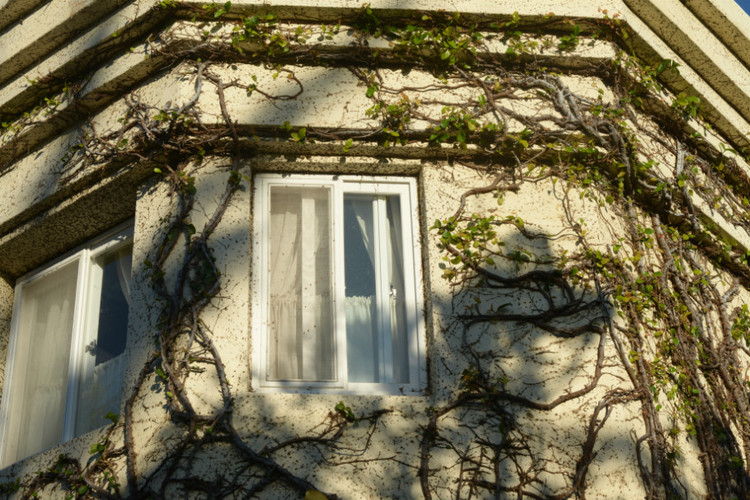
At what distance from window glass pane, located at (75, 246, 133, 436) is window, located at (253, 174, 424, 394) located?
992 mm

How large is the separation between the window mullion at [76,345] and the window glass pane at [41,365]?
9 cm

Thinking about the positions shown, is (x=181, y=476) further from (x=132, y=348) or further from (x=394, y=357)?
(x=394, y=357)

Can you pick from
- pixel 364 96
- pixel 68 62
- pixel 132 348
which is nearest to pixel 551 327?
pixel 364 96

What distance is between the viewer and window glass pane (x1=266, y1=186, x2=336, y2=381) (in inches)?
188

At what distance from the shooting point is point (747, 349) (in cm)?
564

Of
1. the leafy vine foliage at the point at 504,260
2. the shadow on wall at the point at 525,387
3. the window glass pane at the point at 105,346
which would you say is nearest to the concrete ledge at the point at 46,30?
the leafy vine foliage at the point at 504,260

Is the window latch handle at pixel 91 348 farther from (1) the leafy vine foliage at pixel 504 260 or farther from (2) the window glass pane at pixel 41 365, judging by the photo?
(1) the leafy vine foliage at pixel 504 260

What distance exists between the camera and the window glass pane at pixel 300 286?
478 cm

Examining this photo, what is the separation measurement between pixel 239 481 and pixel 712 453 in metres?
2.62

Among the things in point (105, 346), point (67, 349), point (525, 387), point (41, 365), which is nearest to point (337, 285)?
point (525, 387)

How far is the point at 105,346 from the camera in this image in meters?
5.34

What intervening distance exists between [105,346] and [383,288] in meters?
1.77

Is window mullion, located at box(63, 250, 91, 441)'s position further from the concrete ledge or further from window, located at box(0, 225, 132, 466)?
the concrete ledge

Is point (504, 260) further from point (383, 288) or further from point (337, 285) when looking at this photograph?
point (337, 285)
